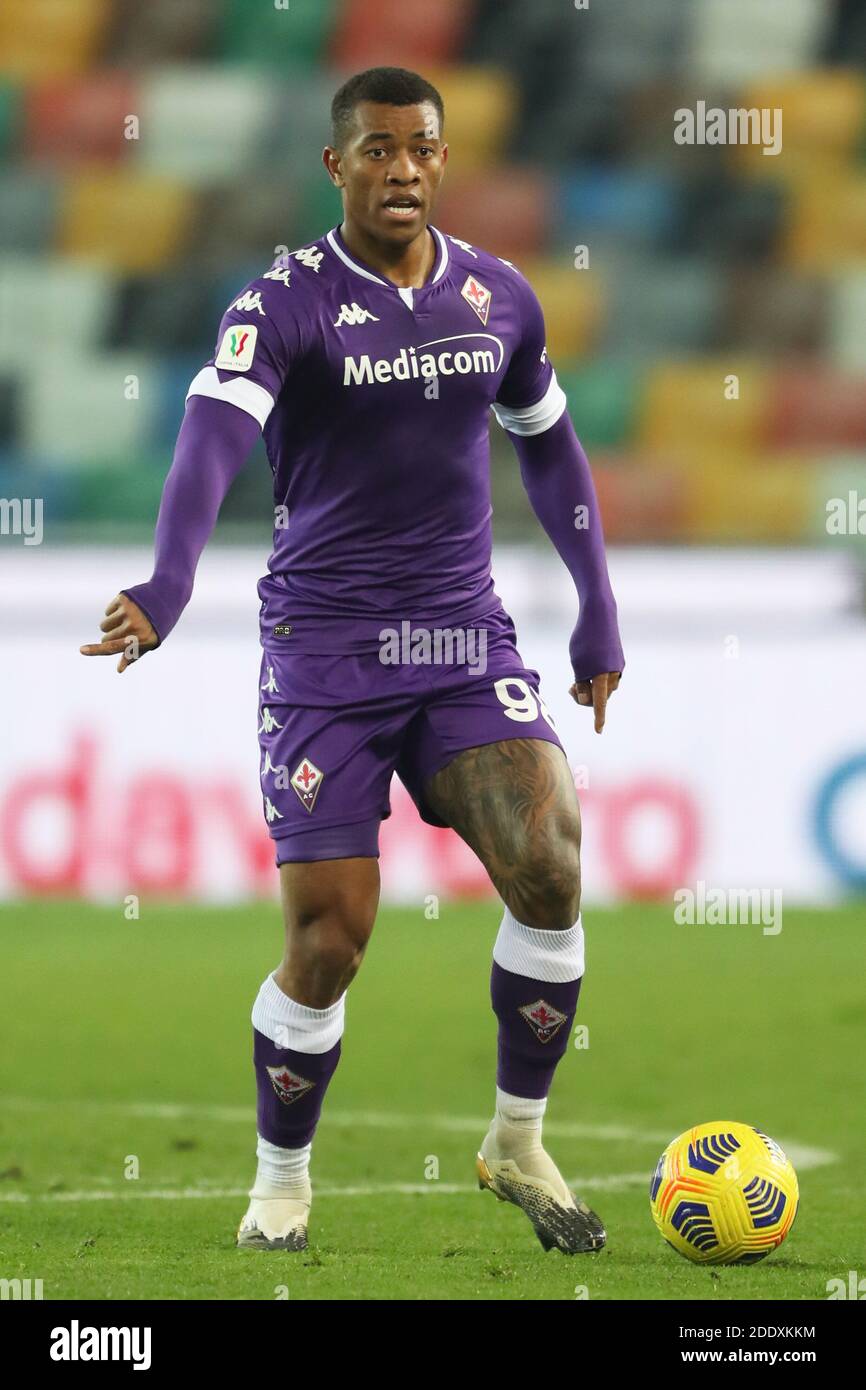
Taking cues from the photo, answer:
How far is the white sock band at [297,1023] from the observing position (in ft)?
15.4

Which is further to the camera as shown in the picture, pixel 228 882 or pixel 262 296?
pixel 228 882

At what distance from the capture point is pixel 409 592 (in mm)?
4750

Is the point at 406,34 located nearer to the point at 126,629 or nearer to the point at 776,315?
the point at 776,315

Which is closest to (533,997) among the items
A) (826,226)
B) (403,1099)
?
(403,1099)

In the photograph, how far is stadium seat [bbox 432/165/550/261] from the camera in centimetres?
1755

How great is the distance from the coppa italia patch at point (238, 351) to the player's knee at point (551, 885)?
1.10 meters

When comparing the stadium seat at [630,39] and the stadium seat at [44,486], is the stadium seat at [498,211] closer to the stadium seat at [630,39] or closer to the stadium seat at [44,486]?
the stadium seat at [630,39]

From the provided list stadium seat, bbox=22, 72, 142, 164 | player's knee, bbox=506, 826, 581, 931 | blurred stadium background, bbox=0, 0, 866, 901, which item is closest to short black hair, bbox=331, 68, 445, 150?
player's knee, bbox=506, 826, 581, 931

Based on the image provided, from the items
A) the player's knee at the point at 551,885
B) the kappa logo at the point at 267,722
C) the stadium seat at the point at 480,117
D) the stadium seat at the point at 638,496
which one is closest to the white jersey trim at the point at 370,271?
the kappa logo at the point at 267,722

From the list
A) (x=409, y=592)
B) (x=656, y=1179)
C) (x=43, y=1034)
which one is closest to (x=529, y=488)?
(x=409, y=592)

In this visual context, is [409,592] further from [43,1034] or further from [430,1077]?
[43,1034]

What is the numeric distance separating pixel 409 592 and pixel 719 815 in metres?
6.02

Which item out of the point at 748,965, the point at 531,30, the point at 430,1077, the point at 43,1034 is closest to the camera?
the point at 430,1077

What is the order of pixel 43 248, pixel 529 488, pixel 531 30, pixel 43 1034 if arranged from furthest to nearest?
pixel 531 30 → pixel 43 248 → pixel 43 1034 → pixel 529 488
